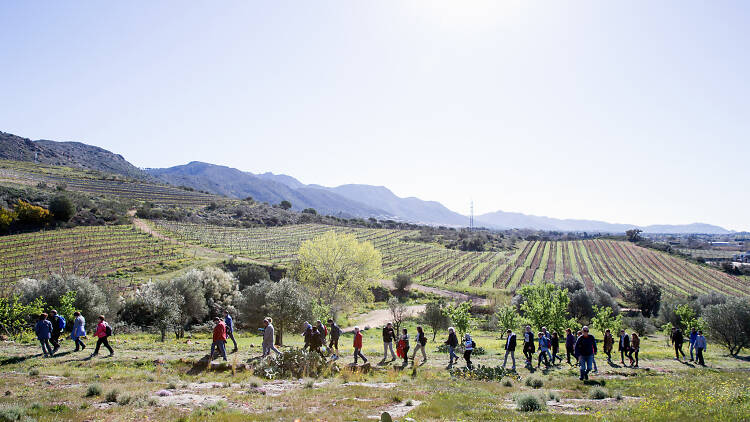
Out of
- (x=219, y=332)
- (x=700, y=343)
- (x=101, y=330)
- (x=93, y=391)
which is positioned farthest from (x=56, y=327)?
(x=700, y=343)

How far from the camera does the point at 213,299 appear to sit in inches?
1837

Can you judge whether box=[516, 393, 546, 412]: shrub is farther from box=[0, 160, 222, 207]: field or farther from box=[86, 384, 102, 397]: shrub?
box=[0, 160, 222, 207]: field

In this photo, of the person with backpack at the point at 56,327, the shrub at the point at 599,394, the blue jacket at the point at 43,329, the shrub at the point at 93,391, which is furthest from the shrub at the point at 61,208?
the shrub at the point at 599,394

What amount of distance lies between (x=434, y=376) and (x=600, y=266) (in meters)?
115

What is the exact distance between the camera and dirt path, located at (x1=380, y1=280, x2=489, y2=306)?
70.2 m

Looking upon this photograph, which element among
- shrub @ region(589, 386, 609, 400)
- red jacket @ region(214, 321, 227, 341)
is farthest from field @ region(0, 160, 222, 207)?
shrub @ region(589, 386, 609, 400)

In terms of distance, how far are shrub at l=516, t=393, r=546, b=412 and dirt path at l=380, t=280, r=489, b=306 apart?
57.3 meters

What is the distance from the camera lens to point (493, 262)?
11169 centimetres

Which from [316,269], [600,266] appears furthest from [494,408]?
[600,266]

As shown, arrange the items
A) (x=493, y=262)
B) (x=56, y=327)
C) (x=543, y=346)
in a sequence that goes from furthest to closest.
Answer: (x=493, y=262)
(x=543, y=346)
(x=56, y=327)

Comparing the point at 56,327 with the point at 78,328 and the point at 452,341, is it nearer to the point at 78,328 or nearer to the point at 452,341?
the point at 78,328

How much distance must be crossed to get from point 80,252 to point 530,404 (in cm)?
7018

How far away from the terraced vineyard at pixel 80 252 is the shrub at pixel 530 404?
5565 cm

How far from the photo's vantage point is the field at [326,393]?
1062cm
